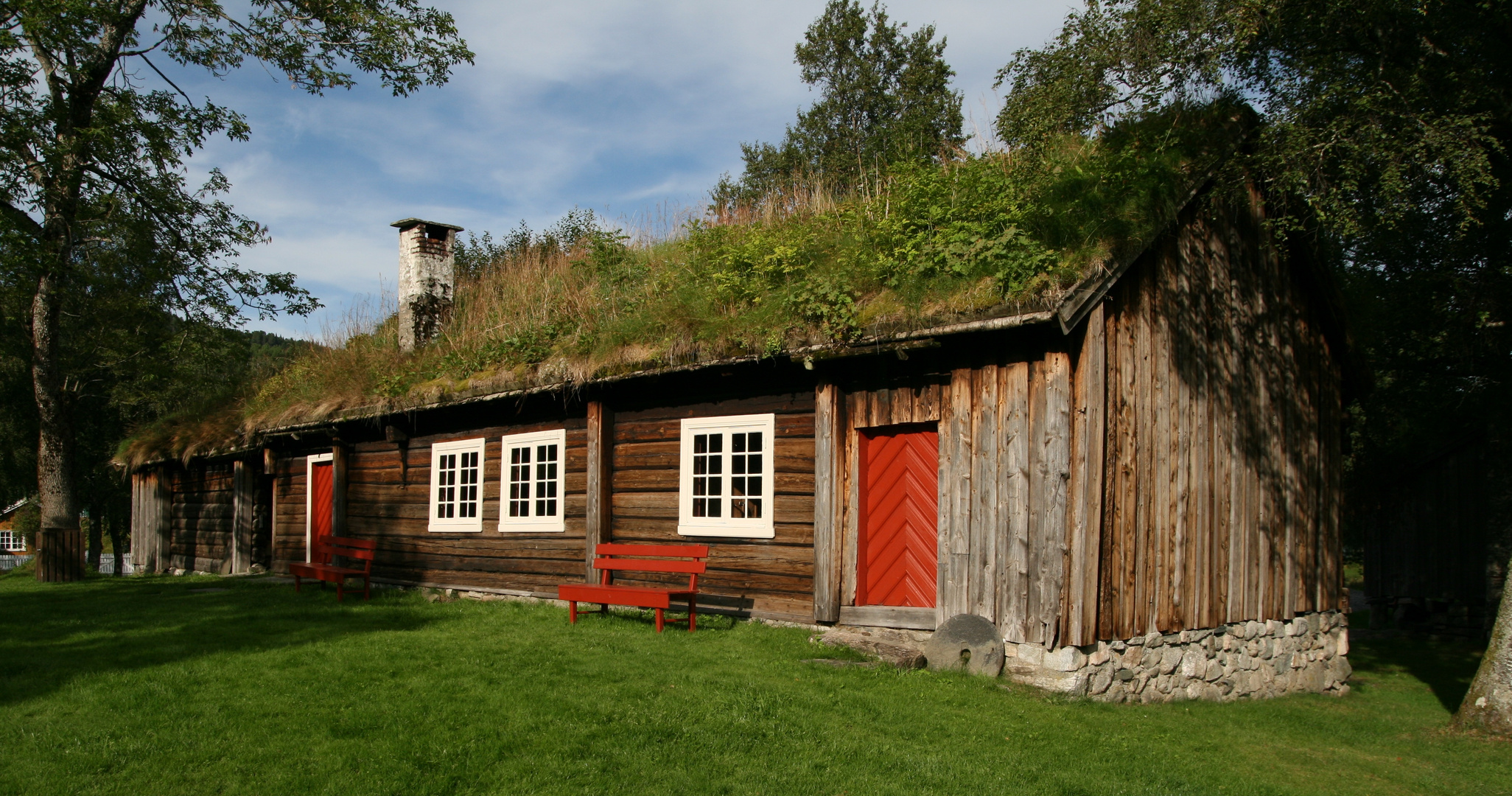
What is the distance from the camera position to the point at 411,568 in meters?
13.9

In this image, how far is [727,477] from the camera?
33.0ft

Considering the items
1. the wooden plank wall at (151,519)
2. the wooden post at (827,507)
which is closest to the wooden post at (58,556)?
the wooden plank wall at (151,519)

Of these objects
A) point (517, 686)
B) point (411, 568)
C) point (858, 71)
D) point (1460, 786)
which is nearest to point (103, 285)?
point (411, 568)

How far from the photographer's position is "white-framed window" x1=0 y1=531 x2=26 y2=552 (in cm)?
6590

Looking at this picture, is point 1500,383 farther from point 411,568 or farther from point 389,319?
point 389,319

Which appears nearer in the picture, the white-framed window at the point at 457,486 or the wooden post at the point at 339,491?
the white-framed window at the point at 457,486

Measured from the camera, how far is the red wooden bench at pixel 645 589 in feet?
30.2

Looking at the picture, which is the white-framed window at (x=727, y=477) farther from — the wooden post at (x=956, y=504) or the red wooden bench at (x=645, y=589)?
the wooden post at (x=956, y=504)

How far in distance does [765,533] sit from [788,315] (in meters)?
2.15

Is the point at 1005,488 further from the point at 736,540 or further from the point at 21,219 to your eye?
the point at 21,219

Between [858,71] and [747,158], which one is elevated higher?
[858,71]

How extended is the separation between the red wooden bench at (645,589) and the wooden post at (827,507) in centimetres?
109

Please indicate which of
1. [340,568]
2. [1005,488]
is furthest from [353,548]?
[1005,488]

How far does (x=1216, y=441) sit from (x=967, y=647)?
11.9 feet
